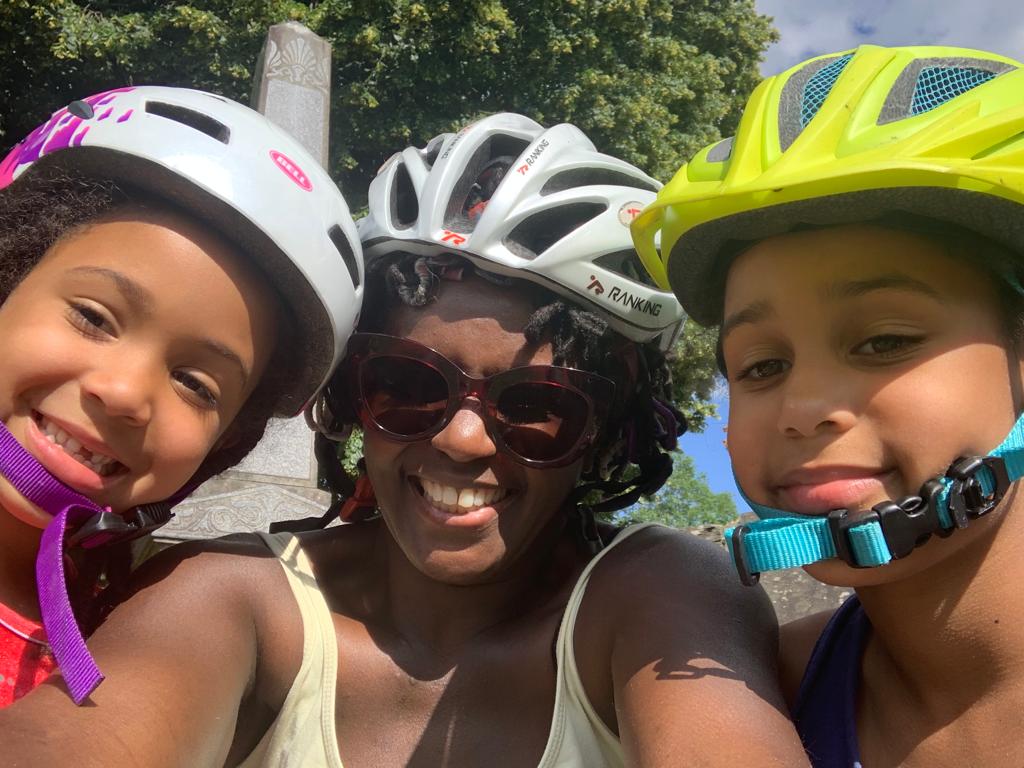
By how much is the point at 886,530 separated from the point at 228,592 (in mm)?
1536

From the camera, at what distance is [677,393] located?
1482 centimetres

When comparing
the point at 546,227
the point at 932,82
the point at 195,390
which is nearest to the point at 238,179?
the point at 195,390

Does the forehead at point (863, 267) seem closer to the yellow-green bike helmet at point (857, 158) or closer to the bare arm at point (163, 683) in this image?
the yellow-green bike helmet at point (857, 158)

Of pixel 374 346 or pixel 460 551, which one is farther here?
pixel 374 346

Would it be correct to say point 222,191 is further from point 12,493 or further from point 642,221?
point 642,221

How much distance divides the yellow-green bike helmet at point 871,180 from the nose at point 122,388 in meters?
1.34

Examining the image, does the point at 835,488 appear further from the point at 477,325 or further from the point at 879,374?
the point at 477,325

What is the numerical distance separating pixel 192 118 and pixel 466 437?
50.1 inches

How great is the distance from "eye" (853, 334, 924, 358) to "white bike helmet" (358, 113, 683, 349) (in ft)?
3.41

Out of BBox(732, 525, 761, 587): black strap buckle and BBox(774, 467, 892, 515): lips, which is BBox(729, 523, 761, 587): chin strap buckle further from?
BBox(774, 467, 892, 515): lips

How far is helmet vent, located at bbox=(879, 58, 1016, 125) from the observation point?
1.90 m

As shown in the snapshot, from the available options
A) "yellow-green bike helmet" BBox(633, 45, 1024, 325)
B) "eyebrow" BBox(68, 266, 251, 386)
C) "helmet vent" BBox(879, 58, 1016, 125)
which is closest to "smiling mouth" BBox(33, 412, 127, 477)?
"eyebrow" BBox(68, 266, 251, 386)

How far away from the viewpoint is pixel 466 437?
2.47m

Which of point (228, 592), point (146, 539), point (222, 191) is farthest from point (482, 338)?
point (146, 539)
